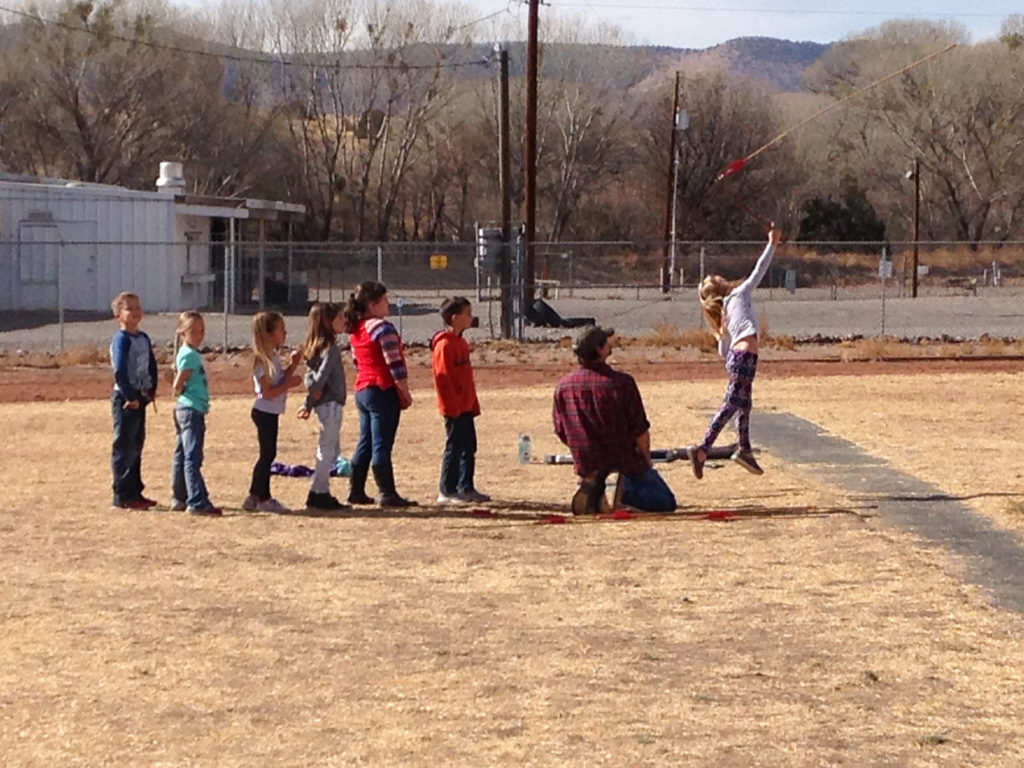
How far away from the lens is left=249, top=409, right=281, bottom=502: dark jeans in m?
11.1

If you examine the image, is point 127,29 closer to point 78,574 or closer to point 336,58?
point 336,58

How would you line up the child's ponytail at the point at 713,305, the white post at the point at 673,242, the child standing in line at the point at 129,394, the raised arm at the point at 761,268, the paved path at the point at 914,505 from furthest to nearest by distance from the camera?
the white post at the point at 673,242, the child's ponytail at the point at 713,305, the raised arm at the point at 761,268, the child standing in line at the point at 129,394, the paved path at the point at 914,505

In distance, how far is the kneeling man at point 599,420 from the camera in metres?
10.5

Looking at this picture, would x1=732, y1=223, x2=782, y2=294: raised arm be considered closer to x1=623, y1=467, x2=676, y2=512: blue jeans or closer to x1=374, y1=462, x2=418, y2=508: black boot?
x1=623, y1=467, x2=676, y2=512: blue jeans

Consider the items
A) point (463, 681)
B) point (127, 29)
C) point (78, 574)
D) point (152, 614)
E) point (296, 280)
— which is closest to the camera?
point (463, 681)

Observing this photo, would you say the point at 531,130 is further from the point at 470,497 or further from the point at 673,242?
the point at 470,497

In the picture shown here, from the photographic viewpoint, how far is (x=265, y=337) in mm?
10953

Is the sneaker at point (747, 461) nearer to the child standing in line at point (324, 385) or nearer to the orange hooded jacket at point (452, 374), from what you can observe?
the orange hooded jacket at point (452, 374)

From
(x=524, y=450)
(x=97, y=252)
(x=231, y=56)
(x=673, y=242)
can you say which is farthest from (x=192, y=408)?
(x=231, y=56)

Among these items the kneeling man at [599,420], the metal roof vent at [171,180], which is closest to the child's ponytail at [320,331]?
the kneeling man at [599,420]

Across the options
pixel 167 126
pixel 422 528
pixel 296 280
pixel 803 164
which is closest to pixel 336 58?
pixel 167 126

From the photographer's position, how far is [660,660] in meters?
7.11

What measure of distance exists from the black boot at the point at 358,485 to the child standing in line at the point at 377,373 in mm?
172

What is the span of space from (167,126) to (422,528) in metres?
61.6
